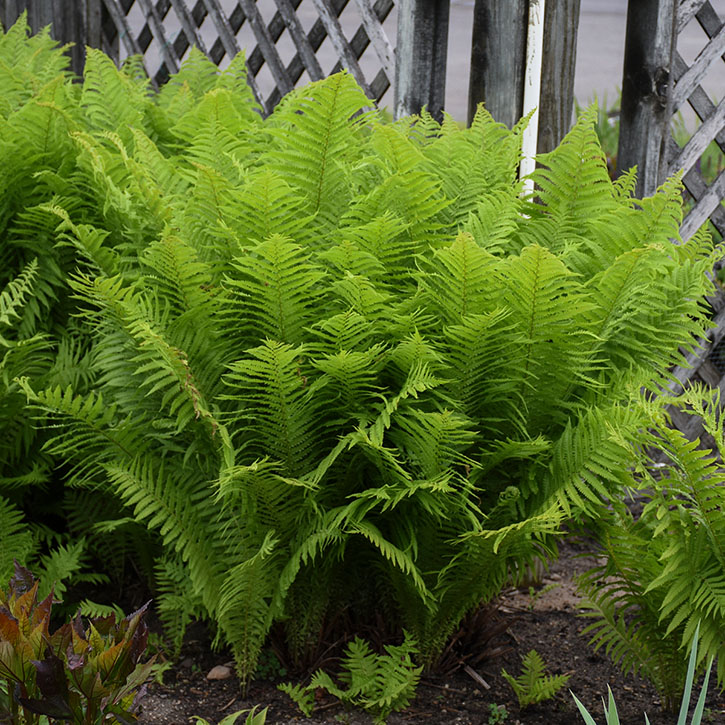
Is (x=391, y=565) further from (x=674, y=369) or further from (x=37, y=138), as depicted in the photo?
(x=674, y=369)

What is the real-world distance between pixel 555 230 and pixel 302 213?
0.69 m

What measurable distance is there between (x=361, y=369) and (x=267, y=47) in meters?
2.86

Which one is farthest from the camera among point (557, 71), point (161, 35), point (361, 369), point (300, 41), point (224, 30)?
point (161, 35)

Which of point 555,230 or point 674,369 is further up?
point 555,230

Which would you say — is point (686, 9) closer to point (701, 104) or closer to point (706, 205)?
point (701, 104)

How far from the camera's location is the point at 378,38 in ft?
12.7

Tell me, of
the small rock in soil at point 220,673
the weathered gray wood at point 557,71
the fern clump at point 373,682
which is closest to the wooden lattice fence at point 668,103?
the weathered gray wood at point 557,71

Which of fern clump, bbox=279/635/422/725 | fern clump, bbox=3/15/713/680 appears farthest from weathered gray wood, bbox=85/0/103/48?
fern clump, bbox=279/635/422/725

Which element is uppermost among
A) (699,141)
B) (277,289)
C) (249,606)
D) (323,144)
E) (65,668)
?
(323,144)

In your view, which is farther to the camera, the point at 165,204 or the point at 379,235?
the point at 165,204

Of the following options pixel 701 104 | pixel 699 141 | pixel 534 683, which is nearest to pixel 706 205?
pixel 699 141

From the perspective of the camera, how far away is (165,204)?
2500mm

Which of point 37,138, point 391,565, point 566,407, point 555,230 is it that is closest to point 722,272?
point 555,230

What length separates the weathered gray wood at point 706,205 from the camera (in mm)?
3787
